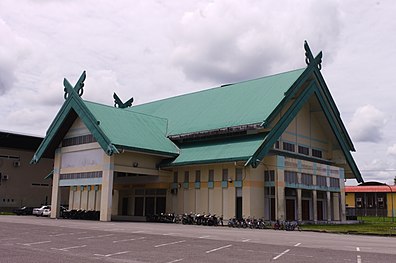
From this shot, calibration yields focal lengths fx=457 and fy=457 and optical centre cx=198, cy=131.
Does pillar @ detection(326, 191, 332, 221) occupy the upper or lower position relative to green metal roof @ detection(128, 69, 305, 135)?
lower

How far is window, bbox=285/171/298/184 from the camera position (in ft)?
132

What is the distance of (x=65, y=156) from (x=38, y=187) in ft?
85.2

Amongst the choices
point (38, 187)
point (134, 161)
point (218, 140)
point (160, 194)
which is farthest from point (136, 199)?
point (38, 187)

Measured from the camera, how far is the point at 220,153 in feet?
130

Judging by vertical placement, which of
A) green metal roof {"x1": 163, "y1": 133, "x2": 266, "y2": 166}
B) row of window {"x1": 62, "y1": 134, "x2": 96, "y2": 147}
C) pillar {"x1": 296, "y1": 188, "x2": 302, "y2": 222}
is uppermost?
row of window {"x1": 62, "y1": 134, "x2": 96, "y2": 147}

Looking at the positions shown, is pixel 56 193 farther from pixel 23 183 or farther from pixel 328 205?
pixel 328 205

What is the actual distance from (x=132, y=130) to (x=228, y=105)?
989cm

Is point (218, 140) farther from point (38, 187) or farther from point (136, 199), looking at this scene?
point (38, 187)

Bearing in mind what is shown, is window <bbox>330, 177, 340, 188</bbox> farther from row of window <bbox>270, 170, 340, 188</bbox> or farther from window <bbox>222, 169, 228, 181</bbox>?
window <bbox>222, 169, 228, 181</bbox>

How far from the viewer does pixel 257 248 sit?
1781 cm

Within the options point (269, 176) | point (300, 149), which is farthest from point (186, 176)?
point (300, 149)

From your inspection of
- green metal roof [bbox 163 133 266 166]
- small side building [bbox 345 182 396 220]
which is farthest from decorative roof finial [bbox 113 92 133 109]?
small side building [bbox 345 182 396 220]

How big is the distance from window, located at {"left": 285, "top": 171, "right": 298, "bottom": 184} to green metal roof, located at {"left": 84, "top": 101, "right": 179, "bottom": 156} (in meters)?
10.7

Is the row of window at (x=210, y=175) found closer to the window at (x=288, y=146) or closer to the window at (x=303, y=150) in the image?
the window at (x=288, y=146)
